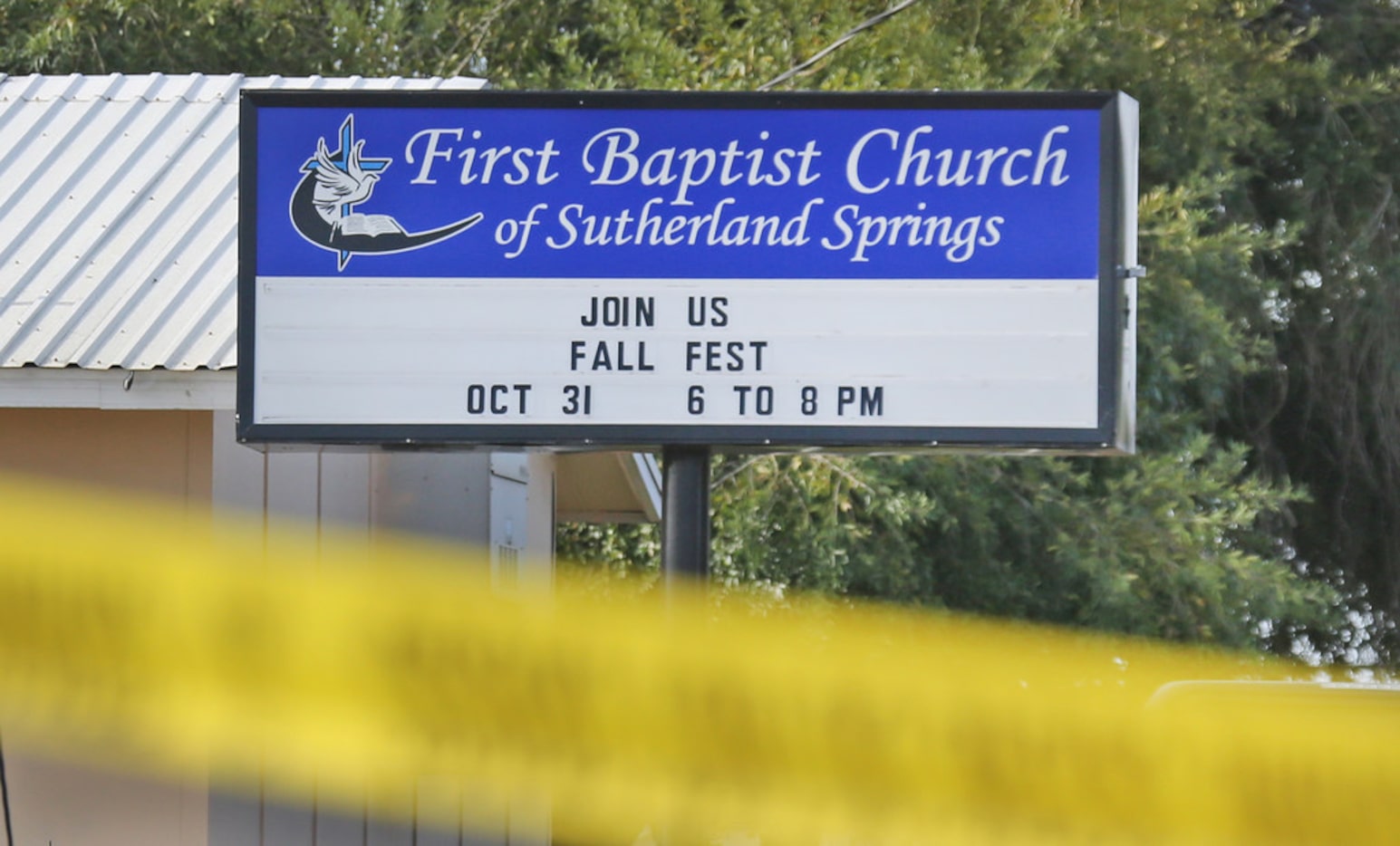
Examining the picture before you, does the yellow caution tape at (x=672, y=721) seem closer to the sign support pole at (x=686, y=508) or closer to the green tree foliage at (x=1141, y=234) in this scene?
the sign support pole at (x=686, y=508)

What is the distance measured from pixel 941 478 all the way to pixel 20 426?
9757 millimetres

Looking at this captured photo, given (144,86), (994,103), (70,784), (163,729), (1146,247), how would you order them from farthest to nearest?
1. (1146,247)
2. (144,86)
3. (70,784)
4. (994,103)
5. (163,729)

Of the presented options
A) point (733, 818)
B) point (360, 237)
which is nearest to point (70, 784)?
point (360, 237)

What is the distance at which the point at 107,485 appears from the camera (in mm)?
6406

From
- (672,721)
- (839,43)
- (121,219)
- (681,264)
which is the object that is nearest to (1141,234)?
(839,43)

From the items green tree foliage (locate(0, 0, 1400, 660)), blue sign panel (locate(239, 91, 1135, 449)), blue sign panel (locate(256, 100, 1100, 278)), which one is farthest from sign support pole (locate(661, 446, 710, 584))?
green tree foliage (locate(0, 0, 1400, 660))

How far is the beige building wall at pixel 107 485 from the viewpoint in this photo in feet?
20.3

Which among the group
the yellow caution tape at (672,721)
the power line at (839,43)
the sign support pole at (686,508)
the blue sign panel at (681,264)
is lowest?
the yellow caution tape at (672,721)

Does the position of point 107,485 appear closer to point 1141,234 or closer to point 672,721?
point 672,721

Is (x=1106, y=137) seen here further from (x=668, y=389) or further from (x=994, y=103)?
(x=668, y=389)

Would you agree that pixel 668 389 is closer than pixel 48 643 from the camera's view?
No

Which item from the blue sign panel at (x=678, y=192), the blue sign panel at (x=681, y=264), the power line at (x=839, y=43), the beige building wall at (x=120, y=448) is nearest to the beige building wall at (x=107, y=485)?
the beige building wall at (x=120, y=448)

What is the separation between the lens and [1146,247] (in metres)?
15.1

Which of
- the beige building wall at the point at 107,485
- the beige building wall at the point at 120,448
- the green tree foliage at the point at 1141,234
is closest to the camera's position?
the beige building wall at the point at 107,485
